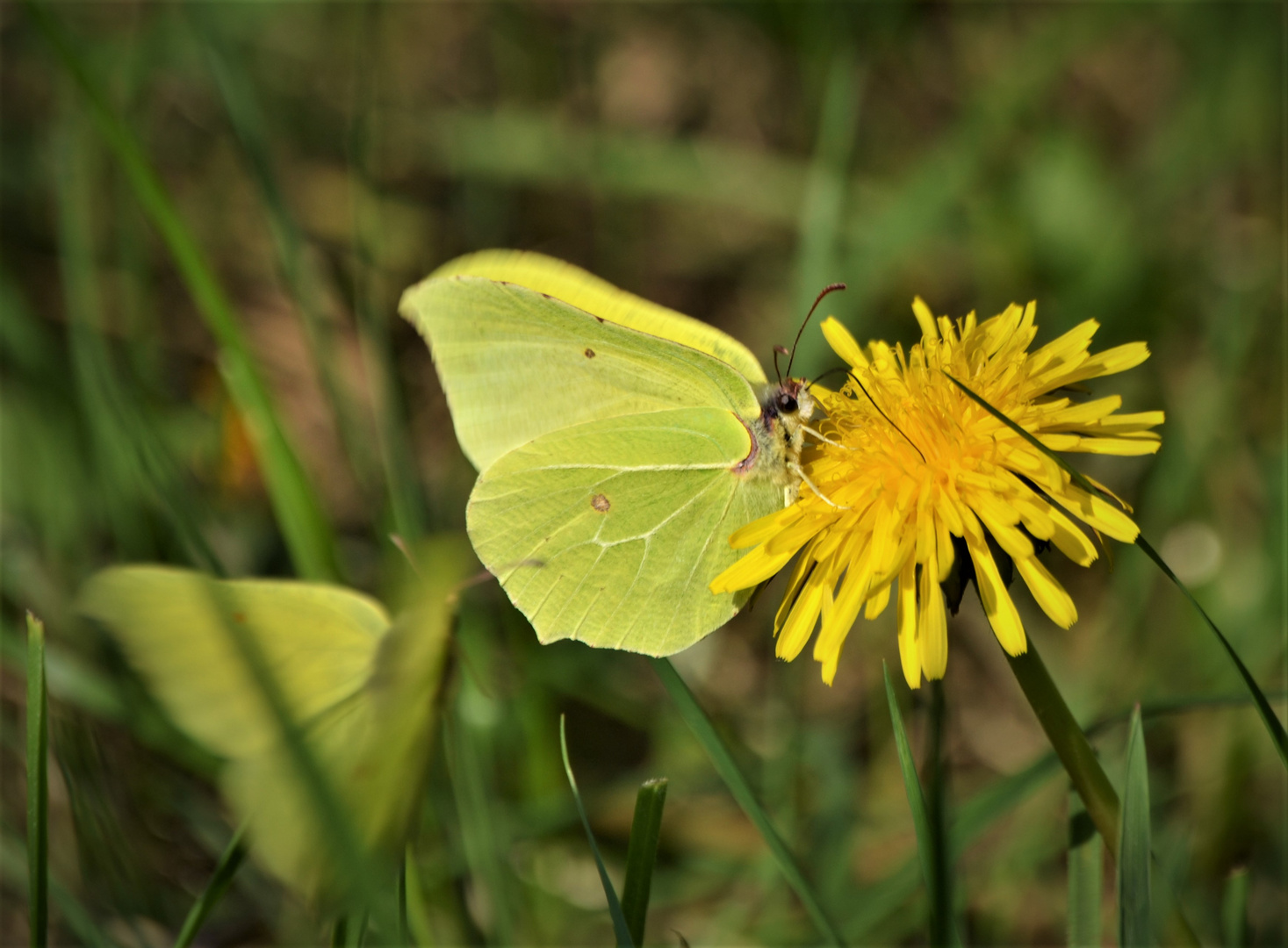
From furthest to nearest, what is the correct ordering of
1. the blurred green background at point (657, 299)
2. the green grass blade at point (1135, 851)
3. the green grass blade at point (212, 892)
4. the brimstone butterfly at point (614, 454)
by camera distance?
1. the blurred green background at point (657, 299)
2. the brimstone butterfly at point (614, 454)
3. the green grass blade at point (212, 892)
4. the green grass blade at point (1135, 851)

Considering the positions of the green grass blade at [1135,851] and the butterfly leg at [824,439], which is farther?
the butterfly leg at [824,439]

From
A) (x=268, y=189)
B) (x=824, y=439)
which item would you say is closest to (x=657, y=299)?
(x=268, y=189)

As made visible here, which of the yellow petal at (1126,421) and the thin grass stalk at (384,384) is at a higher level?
the yellow petal at (1126,421)

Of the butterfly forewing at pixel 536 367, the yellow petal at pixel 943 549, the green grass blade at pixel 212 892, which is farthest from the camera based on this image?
the butterfly forewing at pixel 536 367

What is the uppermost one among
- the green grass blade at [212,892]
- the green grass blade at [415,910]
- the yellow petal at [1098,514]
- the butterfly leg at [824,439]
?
the yellow petal at [1098,514]

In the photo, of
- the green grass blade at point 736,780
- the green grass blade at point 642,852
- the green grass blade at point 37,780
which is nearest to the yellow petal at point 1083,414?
the green grass blade at point 736,780

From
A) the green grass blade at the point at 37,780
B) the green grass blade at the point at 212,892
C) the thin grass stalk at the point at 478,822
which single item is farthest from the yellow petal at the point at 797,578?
the green grass blade at the point at 37,780

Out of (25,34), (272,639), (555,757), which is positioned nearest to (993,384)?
(272,639)

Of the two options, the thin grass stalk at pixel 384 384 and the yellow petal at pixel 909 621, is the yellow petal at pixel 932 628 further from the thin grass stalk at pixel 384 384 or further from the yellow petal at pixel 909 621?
the thin grass stalk at pixel 384 384

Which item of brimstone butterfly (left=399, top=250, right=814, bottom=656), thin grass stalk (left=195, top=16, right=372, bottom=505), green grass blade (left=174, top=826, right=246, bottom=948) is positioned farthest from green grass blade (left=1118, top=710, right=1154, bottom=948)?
thin grass stalk (left=195, top=16, right=372, bottom=505)
